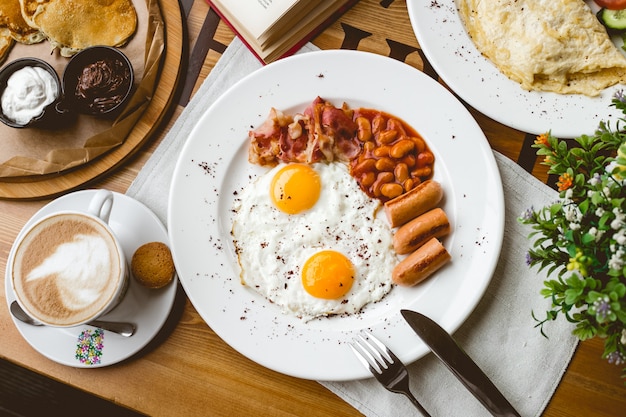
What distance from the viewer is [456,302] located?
231 cm

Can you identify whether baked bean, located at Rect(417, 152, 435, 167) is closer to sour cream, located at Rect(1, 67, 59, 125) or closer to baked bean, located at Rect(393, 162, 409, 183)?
baked bean, located at Rect(393, 162, 409, 183)

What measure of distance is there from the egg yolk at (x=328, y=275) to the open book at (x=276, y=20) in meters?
0.98

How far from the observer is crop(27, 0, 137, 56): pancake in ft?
8.36

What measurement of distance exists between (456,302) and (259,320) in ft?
2.88

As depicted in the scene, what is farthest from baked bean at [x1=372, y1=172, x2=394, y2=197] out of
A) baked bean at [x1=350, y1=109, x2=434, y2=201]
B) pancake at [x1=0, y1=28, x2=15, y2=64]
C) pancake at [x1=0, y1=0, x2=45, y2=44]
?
pancake at [x1=0, y1=28, x2=15, y2=64]

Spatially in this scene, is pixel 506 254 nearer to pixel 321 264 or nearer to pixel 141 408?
pixel 321 264

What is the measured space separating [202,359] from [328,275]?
72cm

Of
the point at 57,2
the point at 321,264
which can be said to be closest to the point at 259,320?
the point at 321,264

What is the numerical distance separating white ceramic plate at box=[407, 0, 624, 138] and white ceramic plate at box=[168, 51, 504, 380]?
0.31ft

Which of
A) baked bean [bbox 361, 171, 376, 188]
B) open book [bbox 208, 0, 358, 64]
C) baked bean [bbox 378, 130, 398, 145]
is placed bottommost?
baked bean [bbox 361, 171, 376, 188]

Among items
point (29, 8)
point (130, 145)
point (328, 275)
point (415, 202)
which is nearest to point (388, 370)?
point (328, 275)

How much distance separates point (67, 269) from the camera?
88.4 inches

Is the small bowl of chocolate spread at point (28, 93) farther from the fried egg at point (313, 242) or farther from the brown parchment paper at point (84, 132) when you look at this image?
the fried egg at point (313, 242)

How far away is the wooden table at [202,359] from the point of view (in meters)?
2.46
